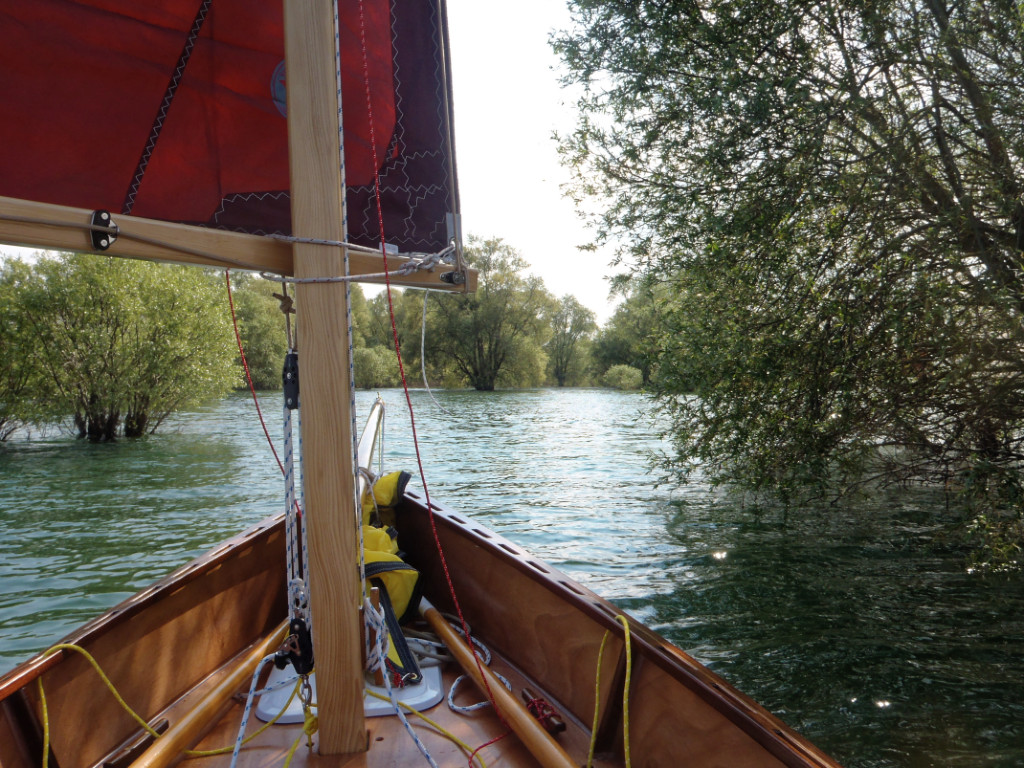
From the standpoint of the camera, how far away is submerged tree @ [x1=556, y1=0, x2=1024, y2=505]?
15.7 feet

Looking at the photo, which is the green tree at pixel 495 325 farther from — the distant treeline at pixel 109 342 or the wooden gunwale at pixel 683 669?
the wooden gunwale at pixel 683 669

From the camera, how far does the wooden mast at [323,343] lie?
5.63ft

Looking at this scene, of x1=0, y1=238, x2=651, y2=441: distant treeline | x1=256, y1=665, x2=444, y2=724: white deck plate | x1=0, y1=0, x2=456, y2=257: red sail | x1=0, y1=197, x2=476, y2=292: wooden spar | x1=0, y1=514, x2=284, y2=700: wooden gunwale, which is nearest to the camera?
x1=0, y1=197, x2=476, y2=292: wooden spar

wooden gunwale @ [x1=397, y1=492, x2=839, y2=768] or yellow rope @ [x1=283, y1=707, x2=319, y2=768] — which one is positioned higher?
wooden gunwale @ [x1=397, y1=492, x2=839, y2=768]

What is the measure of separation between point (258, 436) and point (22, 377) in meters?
5.41

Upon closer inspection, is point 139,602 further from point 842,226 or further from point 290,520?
point 842,226

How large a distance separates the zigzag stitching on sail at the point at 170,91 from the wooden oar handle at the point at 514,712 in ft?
6.05

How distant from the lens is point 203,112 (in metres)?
2.01

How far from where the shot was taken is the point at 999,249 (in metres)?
4.80

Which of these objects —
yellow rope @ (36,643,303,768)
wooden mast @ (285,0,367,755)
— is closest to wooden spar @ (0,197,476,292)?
wooden mast @ (285,0,367,755)

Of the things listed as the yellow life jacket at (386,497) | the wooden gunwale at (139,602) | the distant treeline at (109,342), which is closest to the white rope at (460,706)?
the wooden gunwale at (139,602)

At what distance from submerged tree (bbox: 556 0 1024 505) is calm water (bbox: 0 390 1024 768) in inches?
42.0

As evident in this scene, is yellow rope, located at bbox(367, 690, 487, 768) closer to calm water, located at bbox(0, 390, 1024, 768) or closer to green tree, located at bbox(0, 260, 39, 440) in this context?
calm water, located at bbox(0, 390, 1024, 768)

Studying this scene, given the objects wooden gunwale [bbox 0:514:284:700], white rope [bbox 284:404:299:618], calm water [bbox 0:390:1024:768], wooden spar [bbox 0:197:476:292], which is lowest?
calm water [bbox 0:390:1024:768]
